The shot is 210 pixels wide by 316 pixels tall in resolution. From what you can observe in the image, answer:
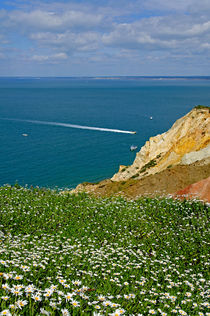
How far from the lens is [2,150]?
67.4 meters

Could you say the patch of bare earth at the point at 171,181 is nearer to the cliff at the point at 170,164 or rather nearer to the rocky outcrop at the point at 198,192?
the cliff at the point at 170,164

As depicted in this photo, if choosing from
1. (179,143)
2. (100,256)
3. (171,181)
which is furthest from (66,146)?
(100,256)

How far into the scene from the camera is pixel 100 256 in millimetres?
9078

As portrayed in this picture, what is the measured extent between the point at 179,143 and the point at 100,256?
27.7m

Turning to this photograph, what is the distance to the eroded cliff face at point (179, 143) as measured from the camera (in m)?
33.2

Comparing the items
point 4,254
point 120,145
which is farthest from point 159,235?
point 120,145

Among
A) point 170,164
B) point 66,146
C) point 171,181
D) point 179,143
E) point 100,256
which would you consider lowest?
point 66,146

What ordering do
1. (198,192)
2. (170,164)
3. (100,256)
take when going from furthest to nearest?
(170,164) → (198,192) → (100,256)

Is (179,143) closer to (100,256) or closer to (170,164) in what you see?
(170,164)

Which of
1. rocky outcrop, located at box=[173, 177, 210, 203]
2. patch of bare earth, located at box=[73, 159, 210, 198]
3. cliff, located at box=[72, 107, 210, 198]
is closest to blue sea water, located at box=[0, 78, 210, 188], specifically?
cliff, located at box=[72, 107, 210, 198]

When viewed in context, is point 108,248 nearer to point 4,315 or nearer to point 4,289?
point 4,289

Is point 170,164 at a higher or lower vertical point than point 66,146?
higher

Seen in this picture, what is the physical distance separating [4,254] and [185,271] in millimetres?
5331

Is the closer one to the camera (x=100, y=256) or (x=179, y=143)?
(x=100, y=256)
